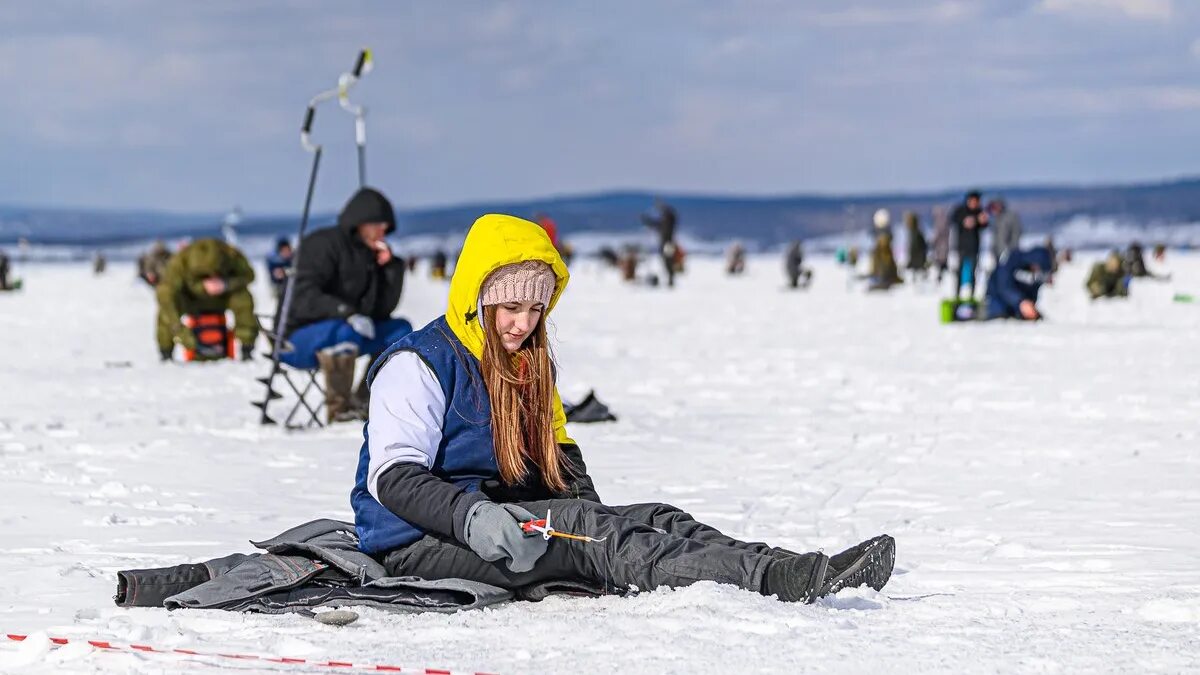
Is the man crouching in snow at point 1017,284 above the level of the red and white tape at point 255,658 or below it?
above

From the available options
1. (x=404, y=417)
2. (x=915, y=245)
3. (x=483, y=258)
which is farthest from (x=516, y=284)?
(x=915, y=245)

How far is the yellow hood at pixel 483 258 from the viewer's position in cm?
385

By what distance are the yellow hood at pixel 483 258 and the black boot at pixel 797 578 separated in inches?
34.1

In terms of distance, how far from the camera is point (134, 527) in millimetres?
5242

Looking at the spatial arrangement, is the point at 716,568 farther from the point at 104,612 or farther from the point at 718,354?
the point at 718,354

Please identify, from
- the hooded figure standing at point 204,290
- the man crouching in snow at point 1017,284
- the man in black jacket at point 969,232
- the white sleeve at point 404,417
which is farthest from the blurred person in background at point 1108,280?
the white sleeve at point 404,417

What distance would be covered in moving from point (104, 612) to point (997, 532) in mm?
3034

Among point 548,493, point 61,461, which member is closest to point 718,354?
point 61,461

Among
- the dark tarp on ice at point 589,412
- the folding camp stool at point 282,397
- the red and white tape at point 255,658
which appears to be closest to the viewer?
the red and white tape at point 255,658

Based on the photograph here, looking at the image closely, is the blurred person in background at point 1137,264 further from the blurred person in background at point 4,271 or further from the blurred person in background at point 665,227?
the blurred person in background at point 4,271

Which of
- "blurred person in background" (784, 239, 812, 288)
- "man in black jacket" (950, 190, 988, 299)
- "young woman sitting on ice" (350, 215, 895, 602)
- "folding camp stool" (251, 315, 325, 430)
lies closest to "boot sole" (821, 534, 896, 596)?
"young woman sitting on ice" (350, 215, 895, 602)

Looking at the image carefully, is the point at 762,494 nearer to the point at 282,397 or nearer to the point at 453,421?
the point at 453,421

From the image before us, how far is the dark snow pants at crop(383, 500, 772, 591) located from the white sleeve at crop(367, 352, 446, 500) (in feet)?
0.77

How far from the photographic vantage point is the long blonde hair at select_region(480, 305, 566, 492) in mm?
3869
